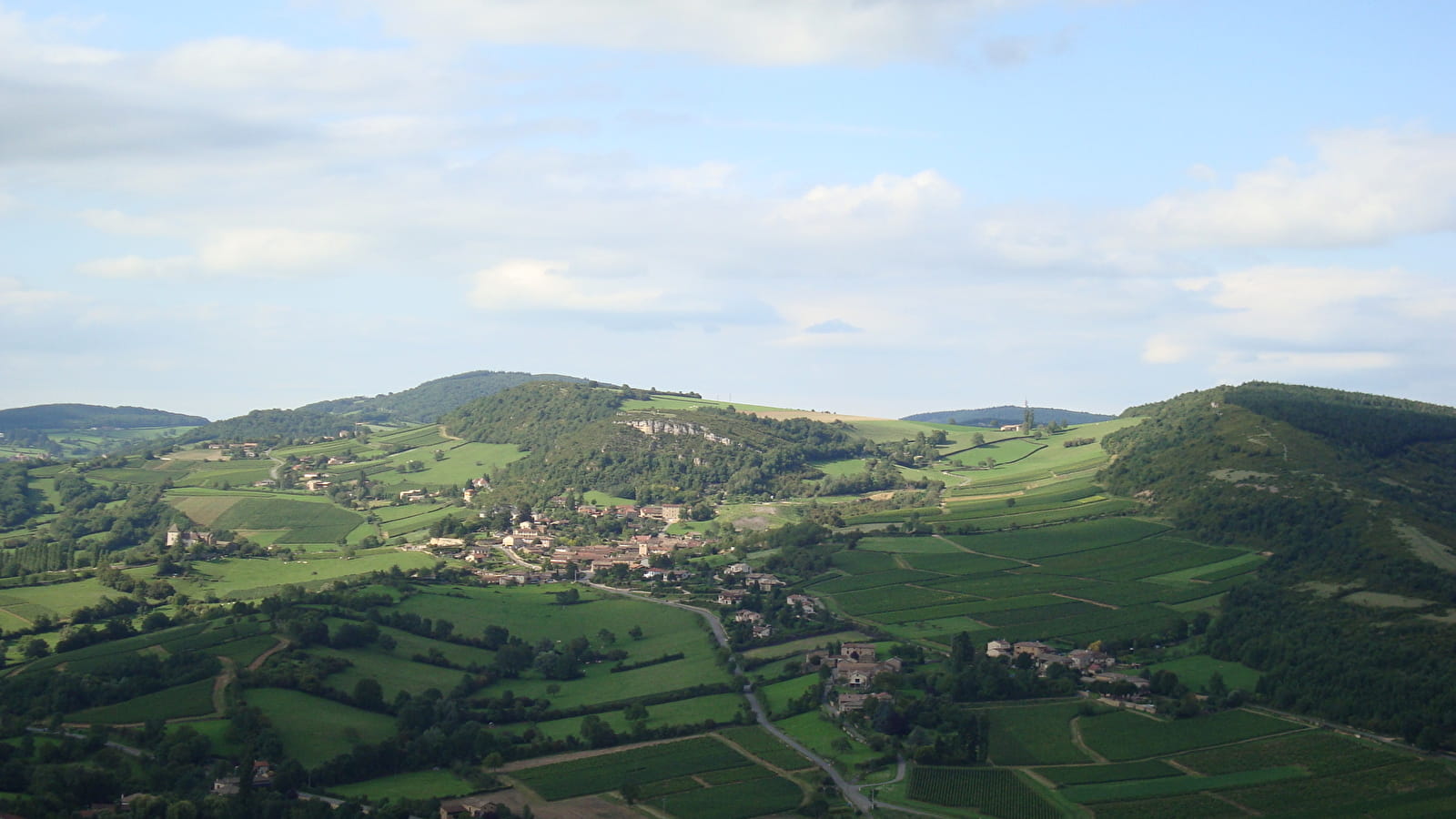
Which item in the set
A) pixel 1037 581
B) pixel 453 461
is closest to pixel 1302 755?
pixel 1037 581

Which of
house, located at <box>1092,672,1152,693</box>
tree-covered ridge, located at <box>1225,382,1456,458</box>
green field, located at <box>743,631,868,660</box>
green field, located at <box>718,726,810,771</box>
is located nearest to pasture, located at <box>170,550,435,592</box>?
green field, located at <box>743,631,868,660</box>

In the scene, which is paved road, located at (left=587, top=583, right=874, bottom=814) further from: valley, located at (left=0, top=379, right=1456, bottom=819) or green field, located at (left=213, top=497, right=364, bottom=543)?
green field, located at (left=213, top=497, right=364, bottom=543)

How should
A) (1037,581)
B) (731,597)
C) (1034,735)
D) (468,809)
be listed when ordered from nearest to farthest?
(468,809), (1034,735), (1037,581), (731,597)

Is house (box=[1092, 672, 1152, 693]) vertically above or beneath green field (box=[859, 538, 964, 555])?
beneath

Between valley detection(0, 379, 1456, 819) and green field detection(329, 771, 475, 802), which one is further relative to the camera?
valley detection(0, 379, 1456, 819)

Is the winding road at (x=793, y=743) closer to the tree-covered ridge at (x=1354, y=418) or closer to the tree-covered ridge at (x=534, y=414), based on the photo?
the tree-covered ridge at (x=1354, y=418)

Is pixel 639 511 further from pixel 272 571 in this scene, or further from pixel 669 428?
pixel 272 571

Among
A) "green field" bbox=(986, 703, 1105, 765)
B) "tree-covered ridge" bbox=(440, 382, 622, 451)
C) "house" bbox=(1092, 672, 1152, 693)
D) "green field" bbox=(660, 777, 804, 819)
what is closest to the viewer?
"green field" bbox=(660, 777, 804, 819)
